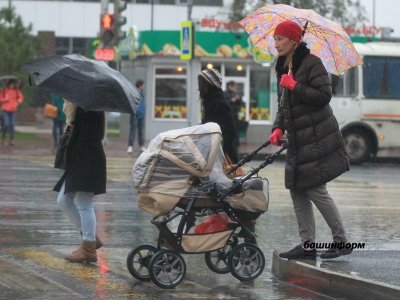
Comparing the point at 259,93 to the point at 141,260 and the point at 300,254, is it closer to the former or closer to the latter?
the point at 300,254

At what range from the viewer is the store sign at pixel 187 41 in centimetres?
2955

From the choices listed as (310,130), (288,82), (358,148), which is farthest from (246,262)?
(358,148)

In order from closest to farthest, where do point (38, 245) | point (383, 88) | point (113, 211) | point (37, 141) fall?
1. point (38, 245)
2. point (113, 211)
3. point (383, 88)
4. point (37, 141)

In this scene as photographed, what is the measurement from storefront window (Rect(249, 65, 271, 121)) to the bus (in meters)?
8.09

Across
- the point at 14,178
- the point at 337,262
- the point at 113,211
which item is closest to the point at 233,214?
the point at 337,262

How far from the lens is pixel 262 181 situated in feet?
29.8

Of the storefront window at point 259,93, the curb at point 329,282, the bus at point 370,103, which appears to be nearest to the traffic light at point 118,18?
the bus at point 370,103

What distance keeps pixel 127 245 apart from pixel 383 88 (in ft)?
58.6

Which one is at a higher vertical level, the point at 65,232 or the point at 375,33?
the point at 375,33

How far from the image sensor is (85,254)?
31.7 ft

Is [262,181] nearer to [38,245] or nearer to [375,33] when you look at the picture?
[38,245]

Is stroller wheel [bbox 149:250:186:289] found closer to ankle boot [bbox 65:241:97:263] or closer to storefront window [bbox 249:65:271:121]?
ankle boot [bbox 65:241:97:263]

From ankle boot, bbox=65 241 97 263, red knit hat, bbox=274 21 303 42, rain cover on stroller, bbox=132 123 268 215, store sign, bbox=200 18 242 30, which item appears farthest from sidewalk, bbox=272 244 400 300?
store sign, bbox=200 18 242 30

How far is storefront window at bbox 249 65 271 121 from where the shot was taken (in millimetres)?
35781
